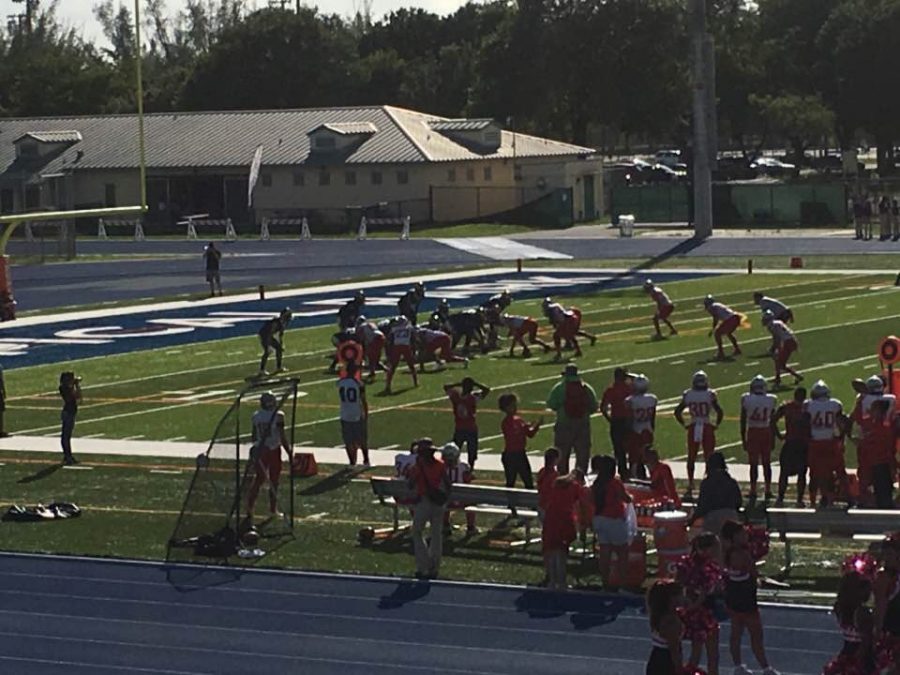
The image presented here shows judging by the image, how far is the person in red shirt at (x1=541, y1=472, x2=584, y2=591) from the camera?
1717 cm

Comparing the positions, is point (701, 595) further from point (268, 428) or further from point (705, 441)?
point (705, 441)

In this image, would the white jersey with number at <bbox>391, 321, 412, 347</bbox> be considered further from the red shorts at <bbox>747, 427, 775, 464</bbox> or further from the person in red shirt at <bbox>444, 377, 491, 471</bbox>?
the red shorts at <bbox>747, 427, 775, 464</bbox>

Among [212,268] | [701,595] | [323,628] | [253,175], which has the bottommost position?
[323,628]

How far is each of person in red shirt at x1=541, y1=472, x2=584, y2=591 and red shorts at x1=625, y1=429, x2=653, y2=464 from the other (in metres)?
4.13

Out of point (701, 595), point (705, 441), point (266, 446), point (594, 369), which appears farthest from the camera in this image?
point (594, 369)

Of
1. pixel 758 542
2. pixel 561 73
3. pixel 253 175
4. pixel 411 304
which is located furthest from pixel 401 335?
pixel 561 73

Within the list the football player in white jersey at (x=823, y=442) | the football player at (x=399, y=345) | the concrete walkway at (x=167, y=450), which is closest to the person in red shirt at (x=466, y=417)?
the concrete walkway at (x=167, y=450)

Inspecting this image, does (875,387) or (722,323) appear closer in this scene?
(875,387)

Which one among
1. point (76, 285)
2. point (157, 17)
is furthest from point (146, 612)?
point (157, 17)

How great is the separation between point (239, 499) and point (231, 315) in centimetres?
2317

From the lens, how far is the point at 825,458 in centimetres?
1992

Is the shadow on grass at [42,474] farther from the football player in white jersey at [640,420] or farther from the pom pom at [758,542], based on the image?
the pom pom at [758,542]

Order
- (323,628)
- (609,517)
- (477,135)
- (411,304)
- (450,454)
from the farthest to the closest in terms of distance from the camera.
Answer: (477,135) < (411,304) < (450,454) < (609,517) < (323,628)

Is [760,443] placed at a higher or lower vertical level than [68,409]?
lower
